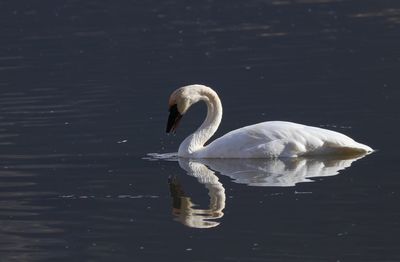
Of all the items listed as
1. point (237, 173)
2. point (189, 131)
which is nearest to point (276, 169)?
point (237, 173)

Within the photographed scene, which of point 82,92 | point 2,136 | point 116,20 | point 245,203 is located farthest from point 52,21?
point 245,203

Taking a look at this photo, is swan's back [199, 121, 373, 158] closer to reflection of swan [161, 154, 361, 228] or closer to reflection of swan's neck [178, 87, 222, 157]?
reflection of swan [161, 154, 361, 228]

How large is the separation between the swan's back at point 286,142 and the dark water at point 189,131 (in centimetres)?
25

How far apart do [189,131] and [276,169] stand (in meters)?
3.37

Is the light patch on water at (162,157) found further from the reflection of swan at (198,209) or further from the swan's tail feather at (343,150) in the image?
the swan's tail feather at (343,150)

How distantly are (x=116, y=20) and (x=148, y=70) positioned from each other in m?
9.55

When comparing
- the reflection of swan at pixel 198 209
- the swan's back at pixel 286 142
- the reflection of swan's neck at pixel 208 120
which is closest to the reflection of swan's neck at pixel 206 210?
the reflection of swan at pixel 198 209

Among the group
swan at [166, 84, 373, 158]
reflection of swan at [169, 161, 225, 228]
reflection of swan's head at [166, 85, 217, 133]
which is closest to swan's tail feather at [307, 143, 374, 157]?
swan at [166, 84, 373, 158]

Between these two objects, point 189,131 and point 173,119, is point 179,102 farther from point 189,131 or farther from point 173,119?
point 189,131

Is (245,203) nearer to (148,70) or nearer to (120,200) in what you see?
(120,200)

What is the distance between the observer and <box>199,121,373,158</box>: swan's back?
1562 cm

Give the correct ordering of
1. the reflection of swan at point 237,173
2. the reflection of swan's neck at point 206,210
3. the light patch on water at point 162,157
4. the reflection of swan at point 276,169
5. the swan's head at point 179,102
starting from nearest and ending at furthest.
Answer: the reflection of swan's neck at point 206,210
the reflection of swan at point 237,173
the reflection of swan at point 276,169
the light patch on water at point 162,157
the swan's head at point 179,102

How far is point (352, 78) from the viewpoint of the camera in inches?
862

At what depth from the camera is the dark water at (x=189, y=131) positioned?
12.0 meters
